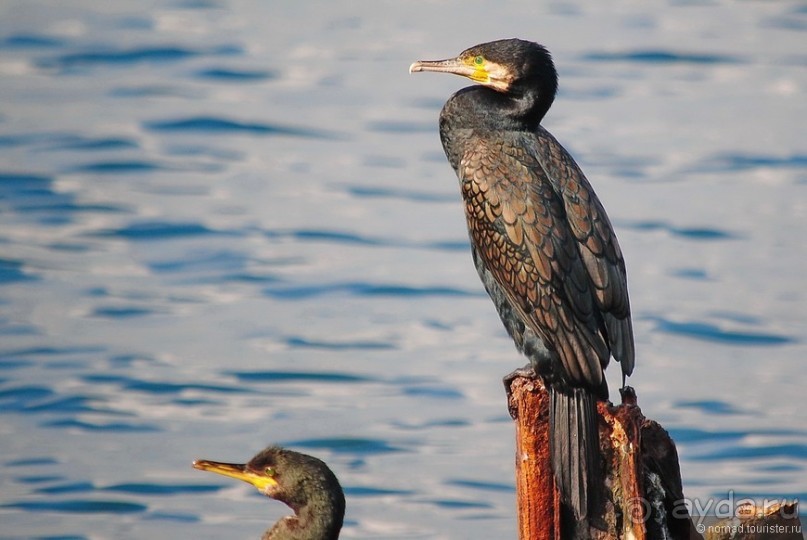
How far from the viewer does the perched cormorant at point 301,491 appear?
6.28 meters

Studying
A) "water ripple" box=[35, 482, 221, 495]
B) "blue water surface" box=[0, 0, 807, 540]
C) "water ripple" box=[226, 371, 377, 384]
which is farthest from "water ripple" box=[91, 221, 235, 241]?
"water ripple" box=[35, 482, 221, 495]

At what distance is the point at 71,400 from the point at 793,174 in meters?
8.00

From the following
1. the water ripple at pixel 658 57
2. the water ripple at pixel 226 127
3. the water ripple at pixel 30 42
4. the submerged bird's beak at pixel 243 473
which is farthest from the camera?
the water ripple at pixel 658 57

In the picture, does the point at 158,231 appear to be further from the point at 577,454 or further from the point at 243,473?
the point at 577,454

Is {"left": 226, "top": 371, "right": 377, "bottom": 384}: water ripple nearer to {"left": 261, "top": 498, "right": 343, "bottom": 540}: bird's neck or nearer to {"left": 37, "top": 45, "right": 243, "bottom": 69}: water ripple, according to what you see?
{"left": 261, "top": 498, "right": 343, "bottom": 540}: bird's neck

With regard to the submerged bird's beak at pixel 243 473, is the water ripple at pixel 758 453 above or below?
below

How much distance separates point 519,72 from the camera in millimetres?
6645

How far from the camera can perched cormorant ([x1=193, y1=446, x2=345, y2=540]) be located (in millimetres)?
6281

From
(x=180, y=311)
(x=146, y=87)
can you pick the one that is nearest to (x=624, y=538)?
(x=180, y=311)

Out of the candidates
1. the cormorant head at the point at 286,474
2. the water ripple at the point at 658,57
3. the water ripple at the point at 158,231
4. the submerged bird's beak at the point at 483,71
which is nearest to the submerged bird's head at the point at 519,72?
the submerged bird's beak at the point at 483,71

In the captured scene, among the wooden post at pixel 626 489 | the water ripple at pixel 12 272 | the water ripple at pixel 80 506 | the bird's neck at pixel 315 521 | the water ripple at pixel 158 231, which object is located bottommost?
the water ripple at pixel 80 506

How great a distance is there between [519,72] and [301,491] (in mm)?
1939

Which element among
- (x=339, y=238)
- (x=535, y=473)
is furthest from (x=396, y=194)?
(x=535, y=473)

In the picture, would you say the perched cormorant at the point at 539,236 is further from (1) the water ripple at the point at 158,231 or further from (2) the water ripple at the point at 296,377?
(1) the water ripple at the point at 158,231
